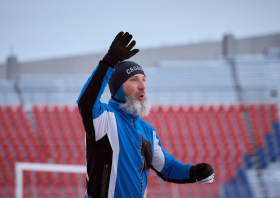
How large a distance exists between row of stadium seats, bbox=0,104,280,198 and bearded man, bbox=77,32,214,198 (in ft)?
11.1

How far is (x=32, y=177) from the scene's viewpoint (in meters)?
5.00

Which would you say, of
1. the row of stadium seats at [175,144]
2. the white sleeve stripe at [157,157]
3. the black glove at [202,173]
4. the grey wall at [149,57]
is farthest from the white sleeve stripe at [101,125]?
the grey wall at [149,57]

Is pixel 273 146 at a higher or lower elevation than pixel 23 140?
lower

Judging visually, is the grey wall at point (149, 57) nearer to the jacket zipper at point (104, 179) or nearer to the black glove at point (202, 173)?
the black glove at point (202, 173)

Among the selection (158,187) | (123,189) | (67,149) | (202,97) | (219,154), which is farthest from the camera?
(202,97)

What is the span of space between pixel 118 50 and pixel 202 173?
807mm

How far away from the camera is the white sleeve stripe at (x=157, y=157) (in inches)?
59.7

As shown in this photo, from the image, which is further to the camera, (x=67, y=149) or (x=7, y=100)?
(x=7, y=100)

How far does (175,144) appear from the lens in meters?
5.69

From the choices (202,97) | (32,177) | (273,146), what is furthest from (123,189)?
(202,97)

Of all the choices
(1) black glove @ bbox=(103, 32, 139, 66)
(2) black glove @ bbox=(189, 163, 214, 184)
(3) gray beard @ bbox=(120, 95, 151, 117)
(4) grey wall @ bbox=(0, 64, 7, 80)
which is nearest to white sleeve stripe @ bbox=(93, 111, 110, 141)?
(3) gray beard @ bbox=(120, 95, 151, 117)

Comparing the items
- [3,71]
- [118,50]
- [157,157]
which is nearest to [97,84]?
[118,50]

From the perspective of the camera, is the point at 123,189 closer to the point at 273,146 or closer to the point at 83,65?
the point at 273,146

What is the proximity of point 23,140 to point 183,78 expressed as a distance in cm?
637
